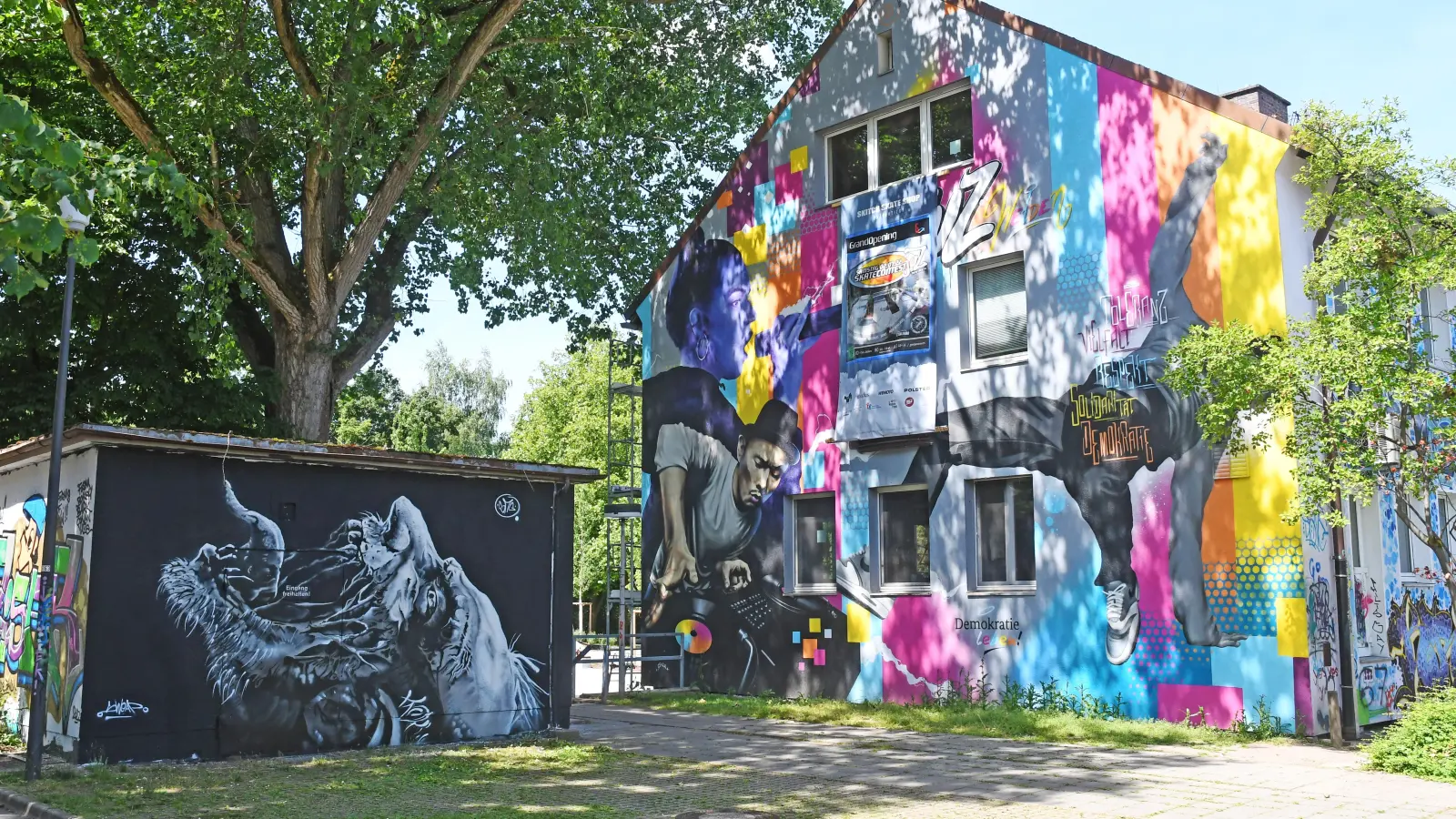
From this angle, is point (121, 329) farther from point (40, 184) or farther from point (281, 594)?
point (40, 184)

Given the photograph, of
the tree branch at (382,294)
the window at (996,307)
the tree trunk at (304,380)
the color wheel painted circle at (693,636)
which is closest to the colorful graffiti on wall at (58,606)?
the tree trunk at (304,380)

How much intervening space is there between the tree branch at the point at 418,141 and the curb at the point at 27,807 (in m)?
10.9

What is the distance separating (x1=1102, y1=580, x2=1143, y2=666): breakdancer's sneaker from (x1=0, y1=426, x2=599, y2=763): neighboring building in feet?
21.6

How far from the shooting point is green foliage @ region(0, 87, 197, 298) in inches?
262

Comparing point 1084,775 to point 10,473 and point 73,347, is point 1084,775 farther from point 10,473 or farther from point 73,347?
point 73,347

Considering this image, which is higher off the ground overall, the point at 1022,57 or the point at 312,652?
the point at 1022,57

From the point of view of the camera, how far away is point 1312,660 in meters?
13.1

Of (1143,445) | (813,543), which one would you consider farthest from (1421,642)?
(813,543)

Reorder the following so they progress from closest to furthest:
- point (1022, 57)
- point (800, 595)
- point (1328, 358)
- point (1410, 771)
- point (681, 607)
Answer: point (1410, 771) < point (1328, 358) < point (1022, 57) < point (800, 595) < point (681, 607)

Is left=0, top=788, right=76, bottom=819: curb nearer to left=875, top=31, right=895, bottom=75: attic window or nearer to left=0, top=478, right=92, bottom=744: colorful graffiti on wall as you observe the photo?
left=0, top=478, right=92, bottom=744: colorful graffiti on wall

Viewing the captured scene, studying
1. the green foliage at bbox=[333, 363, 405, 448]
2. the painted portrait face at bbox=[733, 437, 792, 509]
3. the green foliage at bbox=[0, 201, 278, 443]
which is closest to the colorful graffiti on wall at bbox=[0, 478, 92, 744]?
the green foliage at bbox=[0, 201, 278, 443]

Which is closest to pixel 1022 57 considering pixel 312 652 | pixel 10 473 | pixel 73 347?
pixel 312 652

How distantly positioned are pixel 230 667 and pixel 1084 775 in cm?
804

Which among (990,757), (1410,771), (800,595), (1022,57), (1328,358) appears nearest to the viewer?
(1410,771)
